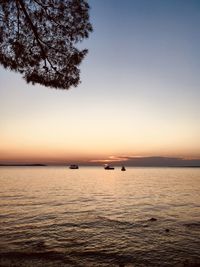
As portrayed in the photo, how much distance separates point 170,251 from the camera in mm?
12148

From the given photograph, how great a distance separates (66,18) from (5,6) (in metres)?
2.13

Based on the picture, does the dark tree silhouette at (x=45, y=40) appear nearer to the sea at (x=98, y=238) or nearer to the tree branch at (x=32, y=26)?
the tree branch at (x=32, y=26)

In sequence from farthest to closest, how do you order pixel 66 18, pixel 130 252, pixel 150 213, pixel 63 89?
pixel 150 213
pixel 130 252
pixel 63 89
pixel 66 18

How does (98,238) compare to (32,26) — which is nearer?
(32,26)

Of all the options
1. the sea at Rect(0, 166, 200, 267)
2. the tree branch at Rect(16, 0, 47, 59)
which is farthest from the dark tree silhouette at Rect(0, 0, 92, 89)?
the sea at Rect(0, 166, 200, 267)

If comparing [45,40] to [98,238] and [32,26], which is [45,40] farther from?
[98,238]

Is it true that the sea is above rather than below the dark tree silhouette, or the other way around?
below

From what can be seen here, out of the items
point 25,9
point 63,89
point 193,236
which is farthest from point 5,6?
point 193,236

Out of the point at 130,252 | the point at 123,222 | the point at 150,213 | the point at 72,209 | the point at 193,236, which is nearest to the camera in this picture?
the point at 130,252

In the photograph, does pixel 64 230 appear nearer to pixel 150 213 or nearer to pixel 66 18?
pixel 150 213

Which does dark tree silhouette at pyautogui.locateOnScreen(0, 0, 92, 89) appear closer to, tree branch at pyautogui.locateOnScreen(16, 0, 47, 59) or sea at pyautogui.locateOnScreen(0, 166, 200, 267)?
tree branch at pyautogui.locateOnScreen(16, 0, 47, 59)

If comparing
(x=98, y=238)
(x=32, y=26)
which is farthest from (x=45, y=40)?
(x=98, y=238)

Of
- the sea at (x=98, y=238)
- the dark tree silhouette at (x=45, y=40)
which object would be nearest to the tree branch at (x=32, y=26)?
the dark tree silhouette at (x=45, y=40)

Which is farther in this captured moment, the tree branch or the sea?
the sea
